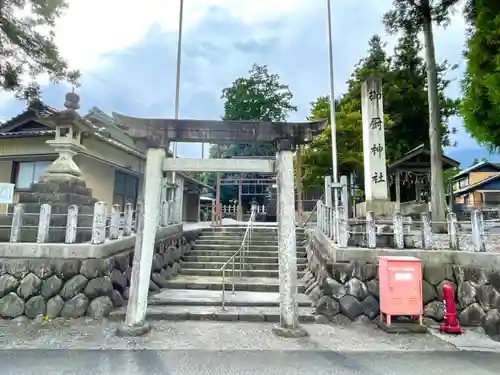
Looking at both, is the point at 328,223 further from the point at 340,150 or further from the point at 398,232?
the point at 340,150

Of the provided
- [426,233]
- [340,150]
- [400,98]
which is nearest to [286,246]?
[426,233]

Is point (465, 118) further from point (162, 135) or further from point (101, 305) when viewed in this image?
point (101, 305)

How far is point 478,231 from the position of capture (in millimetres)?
6398

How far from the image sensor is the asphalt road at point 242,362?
4082 mm

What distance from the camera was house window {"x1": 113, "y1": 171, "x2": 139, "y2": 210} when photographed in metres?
12.8

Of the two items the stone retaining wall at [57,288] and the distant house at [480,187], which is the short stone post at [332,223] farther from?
the distant house at [480,187]

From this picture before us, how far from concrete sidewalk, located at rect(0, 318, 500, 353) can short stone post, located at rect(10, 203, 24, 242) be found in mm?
1660

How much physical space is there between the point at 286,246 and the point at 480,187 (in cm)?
2855

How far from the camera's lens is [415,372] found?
4117mm

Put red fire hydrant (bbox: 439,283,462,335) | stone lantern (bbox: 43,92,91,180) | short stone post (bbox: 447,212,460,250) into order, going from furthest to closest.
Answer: stone lantern (bbox: 43,92,91,180)
short stone post (bbox: 447,212,460,250)
red fire hydrant (bbox: 439,283,462,335)

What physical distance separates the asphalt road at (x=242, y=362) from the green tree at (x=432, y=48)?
805 centimetres

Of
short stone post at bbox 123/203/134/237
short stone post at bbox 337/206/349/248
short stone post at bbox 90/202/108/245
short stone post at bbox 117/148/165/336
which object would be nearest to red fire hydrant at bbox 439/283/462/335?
short stone post at bbox 337/206/349/248

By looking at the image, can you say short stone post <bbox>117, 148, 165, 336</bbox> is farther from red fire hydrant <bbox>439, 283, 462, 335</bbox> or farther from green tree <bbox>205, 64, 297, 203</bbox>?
green tree <bbox>205, 64, 297, 203</bbox>

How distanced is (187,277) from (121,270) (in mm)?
2290
